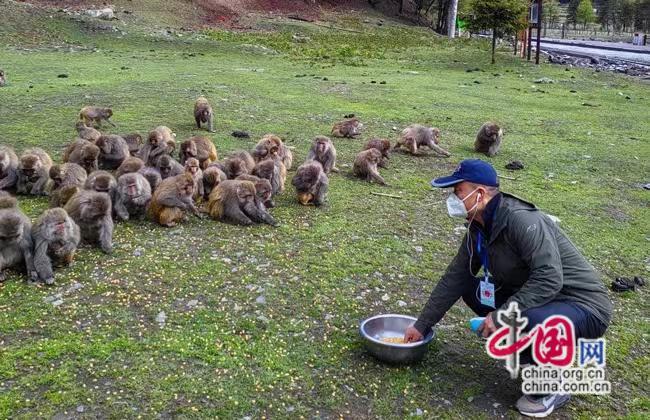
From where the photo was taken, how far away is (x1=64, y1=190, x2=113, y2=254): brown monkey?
23.4 feet

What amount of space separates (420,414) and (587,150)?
36.5 ft

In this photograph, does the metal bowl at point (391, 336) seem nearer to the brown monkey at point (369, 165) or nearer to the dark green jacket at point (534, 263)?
the dark green jacket at point (534, 263)

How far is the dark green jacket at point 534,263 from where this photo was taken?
184 inches

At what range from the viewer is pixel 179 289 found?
6.46 m

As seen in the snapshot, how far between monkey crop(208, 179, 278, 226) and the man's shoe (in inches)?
171

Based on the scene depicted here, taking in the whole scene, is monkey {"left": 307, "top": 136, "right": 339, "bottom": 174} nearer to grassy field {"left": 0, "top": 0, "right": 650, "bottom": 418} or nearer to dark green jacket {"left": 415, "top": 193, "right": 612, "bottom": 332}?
grassy field {"left": 0, "top": 0, "right": 650, "bottom": 418}

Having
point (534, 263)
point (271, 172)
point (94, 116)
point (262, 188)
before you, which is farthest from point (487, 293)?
point (94, 116)

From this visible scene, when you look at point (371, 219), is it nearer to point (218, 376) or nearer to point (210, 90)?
point (218, 376)

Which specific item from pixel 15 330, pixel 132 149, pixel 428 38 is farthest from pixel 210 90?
pixel 428 38

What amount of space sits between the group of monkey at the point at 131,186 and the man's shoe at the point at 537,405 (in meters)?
4.35

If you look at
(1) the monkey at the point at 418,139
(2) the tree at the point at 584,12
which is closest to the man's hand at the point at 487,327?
(1) the monkey at the point at 418,139

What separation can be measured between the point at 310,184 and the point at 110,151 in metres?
3.35

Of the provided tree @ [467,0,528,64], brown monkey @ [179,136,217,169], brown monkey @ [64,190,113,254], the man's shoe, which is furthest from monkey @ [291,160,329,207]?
tree @ [467,0,528,64]

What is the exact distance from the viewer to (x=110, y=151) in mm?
10109
